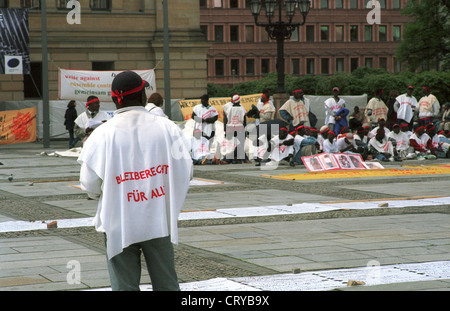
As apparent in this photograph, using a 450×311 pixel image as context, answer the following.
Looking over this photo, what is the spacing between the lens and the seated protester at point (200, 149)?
20.7 metres

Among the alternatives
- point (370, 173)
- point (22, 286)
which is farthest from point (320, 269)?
point (370, 173)

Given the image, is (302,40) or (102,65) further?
(302,40)

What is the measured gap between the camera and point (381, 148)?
69.4ft

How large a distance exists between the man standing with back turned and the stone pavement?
1.67m

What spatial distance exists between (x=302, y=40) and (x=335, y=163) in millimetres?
79132

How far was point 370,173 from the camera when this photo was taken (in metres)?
17.4

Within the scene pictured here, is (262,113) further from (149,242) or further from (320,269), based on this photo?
(149,242)

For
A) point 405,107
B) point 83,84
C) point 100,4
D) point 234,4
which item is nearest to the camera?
point 405,107

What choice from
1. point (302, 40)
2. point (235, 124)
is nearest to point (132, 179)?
point (235, 124)

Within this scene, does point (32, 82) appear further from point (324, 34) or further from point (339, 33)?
point (339, 33)

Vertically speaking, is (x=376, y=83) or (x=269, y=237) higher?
(x=376, y=83)

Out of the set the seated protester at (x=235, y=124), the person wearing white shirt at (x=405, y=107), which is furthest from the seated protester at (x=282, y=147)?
the person wearing white shirt at (x=405, y=107)

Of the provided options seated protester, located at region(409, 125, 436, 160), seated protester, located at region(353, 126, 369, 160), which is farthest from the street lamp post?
seated protester, located at region(409, 125, 436, 160)
